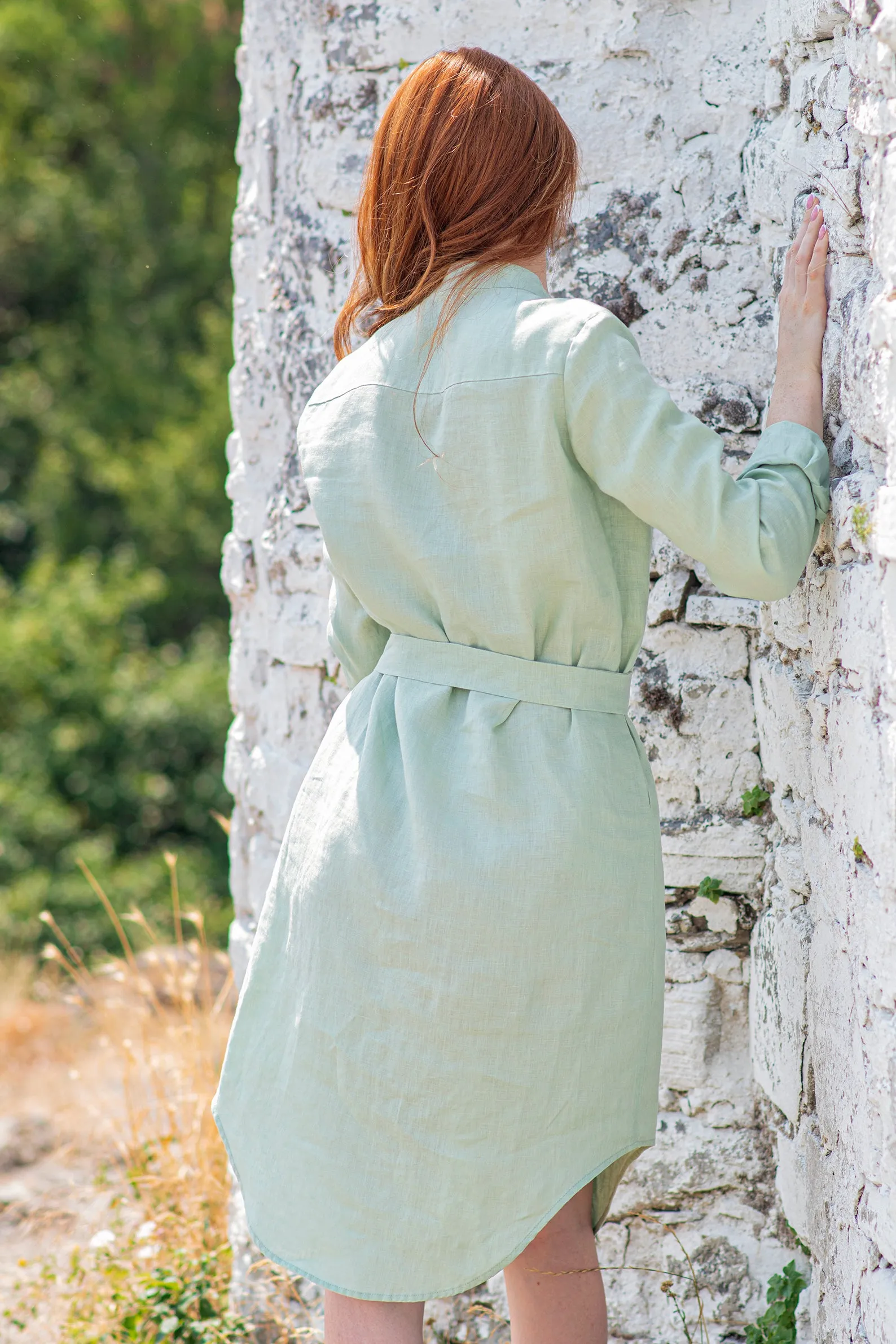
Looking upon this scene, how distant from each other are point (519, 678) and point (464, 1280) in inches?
28.3

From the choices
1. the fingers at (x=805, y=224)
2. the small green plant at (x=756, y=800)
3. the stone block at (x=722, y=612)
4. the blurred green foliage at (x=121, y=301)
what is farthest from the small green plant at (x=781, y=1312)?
the blurred green foliage at (x=121, y=301)

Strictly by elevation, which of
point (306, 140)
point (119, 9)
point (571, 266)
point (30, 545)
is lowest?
point (30, 545)

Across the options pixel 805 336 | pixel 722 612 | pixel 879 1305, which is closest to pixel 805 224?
pixel 805 336

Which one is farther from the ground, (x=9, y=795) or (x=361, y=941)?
(x=361, y=941)

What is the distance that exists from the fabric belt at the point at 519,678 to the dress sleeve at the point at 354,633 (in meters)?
0.20

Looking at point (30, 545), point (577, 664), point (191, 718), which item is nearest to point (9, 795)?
point (191, 718)

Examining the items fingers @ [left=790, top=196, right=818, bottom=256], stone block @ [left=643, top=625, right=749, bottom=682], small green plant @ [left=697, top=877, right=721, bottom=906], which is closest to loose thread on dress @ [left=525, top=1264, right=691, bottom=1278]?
small green plant @ [left=697, top=877, right=721, bottom=906]

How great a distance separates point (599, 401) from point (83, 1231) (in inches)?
109

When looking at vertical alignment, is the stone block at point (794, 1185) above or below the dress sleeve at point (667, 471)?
below

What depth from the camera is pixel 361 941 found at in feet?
5.16

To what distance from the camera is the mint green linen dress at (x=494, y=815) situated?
1.49 m

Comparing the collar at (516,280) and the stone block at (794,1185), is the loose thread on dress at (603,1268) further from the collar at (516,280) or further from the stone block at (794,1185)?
the collar at (516,280)

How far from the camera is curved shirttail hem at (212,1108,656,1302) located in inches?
60.4

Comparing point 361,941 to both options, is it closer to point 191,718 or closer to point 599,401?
point 599,401
